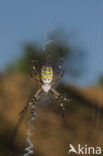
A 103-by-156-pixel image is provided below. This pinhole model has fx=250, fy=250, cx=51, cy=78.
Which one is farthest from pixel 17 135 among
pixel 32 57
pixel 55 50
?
pixel 55 50

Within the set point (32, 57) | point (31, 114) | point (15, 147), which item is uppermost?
point (32, 57)

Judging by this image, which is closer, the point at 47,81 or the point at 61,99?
the point at 47,81

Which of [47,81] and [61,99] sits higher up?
[47,81]

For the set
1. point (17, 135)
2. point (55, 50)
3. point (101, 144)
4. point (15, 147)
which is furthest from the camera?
point (17, 135)

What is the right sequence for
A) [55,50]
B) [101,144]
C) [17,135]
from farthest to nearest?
[17,135]
[101,144]
[55,50]

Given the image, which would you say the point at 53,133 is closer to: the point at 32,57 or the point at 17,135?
the point at 17,135

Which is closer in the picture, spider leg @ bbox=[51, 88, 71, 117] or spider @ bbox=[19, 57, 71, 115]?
spider @ bbox=[19, 57, 71, 115]

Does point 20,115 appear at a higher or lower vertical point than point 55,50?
lower

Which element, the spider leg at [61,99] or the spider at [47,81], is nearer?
the spider at [47,81]
